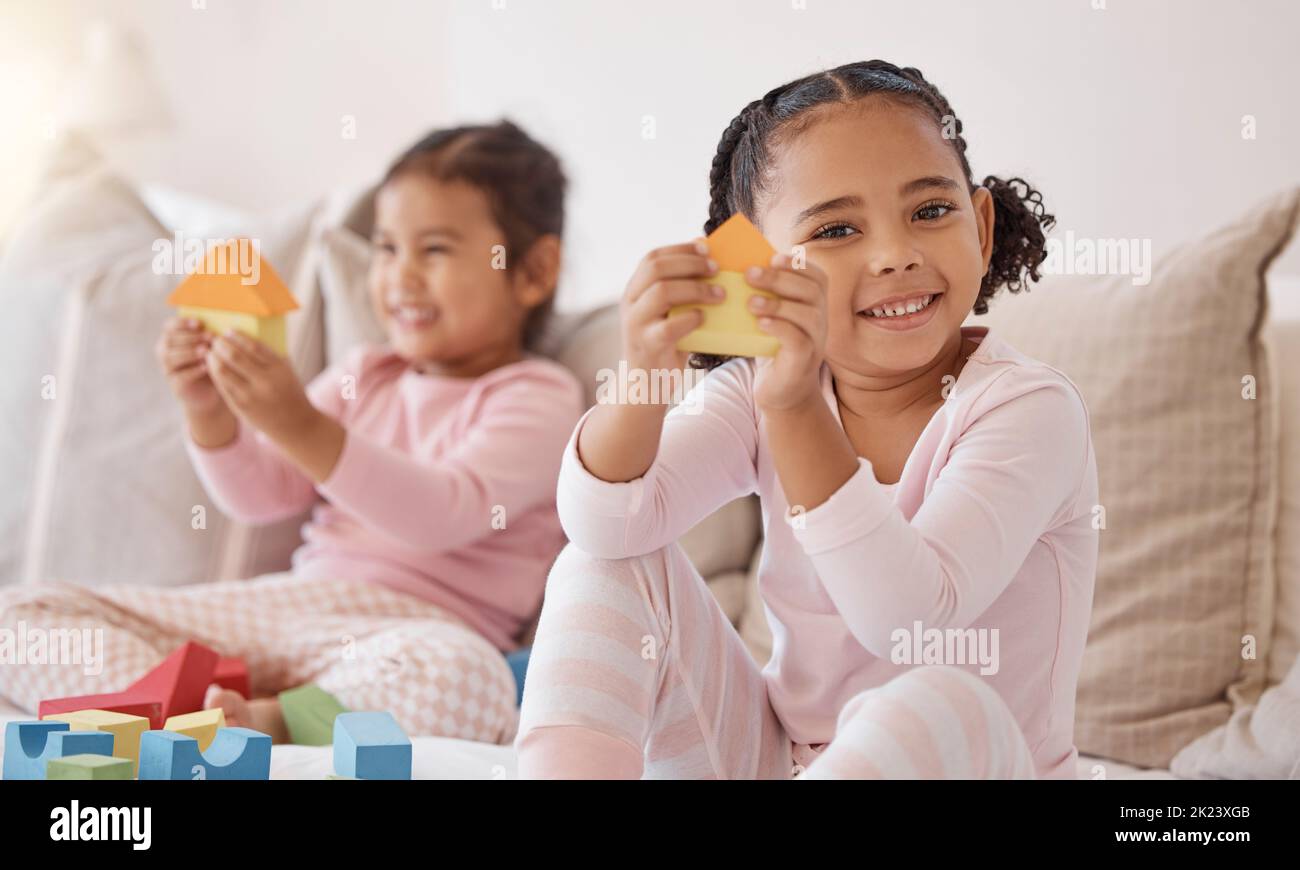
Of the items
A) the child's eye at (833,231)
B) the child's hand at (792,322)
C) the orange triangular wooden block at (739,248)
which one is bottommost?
the child's hand at (792,322)

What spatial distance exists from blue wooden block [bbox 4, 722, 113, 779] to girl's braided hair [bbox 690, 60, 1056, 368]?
0.46 m

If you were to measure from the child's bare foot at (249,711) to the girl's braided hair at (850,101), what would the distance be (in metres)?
0.52

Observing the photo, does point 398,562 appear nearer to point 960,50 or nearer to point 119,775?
point 119,775

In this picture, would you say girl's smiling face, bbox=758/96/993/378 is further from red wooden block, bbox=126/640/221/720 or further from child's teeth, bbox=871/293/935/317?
red wooden block, bbox=126/640/221/720

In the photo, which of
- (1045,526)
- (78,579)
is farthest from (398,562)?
(1045,526)

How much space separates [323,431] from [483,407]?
0.21 metres

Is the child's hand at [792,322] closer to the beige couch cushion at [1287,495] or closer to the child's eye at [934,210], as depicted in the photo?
the child's eye at [934,210]

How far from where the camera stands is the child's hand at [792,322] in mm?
624

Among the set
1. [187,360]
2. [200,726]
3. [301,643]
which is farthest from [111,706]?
[187,360]

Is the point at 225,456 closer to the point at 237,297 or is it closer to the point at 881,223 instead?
the point at 237,297

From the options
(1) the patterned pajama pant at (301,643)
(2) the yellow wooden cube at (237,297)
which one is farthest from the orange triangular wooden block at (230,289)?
(1) the patterned pajama pant at (301,643)

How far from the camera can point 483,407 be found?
4.29 ft
